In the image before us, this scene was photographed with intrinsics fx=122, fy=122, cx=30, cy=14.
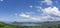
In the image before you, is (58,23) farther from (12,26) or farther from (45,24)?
(12,26)

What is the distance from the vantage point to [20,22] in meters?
1.69

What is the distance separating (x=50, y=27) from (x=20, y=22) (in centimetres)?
42

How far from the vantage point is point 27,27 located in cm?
168

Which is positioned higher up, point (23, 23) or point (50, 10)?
point (50, 10)

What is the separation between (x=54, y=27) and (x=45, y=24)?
0.43 feet

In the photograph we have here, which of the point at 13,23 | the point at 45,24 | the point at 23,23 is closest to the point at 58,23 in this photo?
the point at 45,24

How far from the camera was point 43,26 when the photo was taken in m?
1.68

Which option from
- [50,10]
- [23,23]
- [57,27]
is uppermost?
A: [50,10]

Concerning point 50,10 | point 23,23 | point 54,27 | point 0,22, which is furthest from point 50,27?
point 0,22

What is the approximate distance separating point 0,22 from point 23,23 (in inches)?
12.3

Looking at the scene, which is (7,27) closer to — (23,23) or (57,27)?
(23,23)

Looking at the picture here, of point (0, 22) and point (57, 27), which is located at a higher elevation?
point (0, 22)

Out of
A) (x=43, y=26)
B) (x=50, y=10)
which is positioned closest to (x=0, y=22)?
(x=43, y=26)

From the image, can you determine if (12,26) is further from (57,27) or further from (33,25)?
(57,27)
